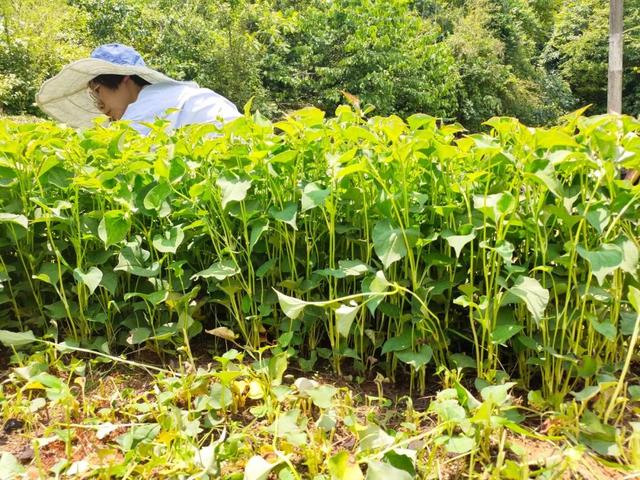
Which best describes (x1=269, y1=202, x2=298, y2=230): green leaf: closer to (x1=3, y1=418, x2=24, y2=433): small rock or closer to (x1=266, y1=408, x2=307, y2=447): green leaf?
(x1=266, y1=408, x2=307, y2=447): green leaf

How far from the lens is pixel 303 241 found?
141cm

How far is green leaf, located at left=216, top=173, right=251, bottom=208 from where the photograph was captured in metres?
1.17

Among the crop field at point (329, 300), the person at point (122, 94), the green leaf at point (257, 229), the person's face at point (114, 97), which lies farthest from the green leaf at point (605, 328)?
the person's face at point (114, 97)

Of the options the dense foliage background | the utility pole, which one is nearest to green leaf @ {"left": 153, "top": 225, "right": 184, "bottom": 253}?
the utility pole

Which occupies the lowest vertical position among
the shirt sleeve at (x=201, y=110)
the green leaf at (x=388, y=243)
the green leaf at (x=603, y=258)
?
the green leaf at (x=603, y=258)

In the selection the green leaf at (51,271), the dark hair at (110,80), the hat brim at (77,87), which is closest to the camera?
the green leaf at (51,271)

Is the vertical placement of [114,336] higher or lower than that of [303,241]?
lower

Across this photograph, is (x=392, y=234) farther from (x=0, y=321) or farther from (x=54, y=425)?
(x=0, y=321)

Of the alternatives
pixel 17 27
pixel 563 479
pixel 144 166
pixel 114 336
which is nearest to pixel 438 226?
pixel 563 479

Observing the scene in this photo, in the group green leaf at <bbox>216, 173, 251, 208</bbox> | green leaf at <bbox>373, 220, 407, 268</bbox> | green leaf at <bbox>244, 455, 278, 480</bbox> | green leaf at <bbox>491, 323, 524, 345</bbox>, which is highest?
green leaf at <bbox>216, 173, 251, 208</bbox>

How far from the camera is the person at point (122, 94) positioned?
A: 2.65 meters

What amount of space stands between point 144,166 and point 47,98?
88.5 inches

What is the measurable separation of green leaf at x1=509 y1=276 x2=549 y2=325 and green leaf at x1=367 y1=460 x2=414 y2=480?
0.36 m

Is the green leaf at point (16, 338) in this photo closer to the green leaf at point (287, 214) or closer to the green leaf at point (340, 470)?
the green leaf at point (287, 214)
